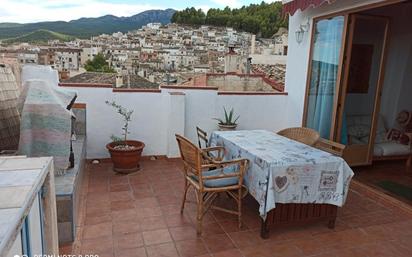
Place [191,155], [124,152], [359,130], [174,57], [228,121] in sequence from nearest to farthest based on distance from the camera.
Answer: [191,155] → [124,152] → [359,130] → [228,121] → [174,57]

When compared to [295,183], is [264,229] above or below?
below

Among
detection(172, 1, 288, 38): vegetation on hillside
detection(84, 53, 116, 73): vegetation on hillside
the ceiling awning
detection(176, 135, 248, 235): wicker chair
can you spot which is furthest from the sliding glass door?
detection(84, 53, 116, 73): vegetation on hillside

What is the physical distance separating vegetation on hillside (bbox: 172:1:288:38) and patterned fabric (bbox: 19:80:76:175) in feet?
37.0

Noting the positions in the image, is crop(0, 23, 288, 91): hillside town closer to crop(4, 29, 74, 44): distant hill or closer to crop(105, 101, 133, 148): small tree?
crop(4, 29, 74, 44): distant hill

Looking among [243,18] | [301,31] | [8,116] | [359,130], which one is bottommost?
[359,130]

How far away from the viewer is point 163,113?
502cm

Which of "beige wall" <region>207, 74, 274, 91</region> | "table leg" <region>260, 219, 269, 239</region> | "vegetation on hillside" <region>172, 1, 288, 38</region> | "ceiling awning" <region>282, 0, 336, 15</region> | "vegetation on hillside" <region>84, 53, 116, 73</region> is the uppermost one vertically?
"vegetation on hillside" <region>172, 1, 288, 38</region>

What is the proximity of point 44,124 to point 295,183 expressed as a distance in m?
2.30

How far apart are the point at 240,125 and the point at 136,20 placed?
14.0 metres

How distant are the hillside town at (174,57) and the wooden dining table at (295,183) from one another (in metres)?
3.73

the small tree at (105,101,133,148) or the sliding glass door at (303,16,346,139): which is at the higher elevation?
the sliding glass door at (303,16,346,139)

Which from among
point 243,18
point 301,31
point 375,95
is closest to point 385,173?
point 375,95

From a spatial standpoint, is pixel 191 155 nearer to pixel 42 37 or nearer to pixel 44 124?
pixel 44 124

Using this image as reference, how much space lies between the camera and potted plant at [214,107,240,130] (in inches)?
202
